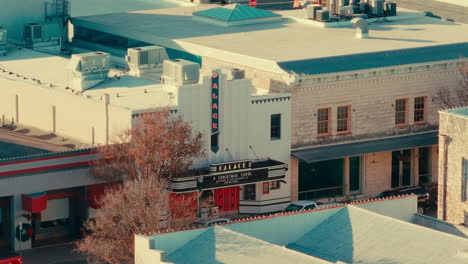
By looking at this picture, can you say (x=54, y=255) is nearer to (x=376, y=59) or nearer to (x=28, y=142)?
(x=28, y=142)

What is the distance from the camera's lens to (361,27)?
106m

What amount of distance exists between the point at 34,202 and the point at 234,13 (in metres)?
29.1

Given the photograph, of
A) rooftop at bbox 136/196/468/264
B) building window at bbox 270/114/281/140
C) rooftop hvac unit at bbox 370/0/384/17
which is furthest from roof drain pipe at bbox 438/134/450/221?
rooftop hvac unit at bbox 370/0/384/17

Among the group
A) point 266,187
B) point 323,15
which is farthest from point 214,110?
point 323,15

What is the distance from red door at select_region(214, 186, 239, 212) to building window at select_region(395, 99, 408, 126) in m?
12.3

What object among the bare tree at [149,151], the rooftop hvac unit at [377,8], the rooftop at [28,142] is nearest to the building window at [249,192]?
the bare tree at [149,151]

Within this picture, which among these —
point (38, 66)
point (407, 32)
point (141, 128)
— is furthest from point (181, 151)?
point (407, 32)

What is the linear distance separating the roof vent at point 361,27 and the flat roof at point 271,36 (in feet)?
1.41

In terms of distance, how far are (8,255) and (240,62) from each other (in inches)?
823

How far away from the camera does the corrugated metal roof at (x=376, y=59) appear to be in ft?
320

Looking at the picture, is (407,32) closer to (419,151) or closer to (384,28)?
(384,28)

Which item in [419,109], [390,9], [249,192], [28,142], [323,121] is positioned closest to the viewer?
[28,142]

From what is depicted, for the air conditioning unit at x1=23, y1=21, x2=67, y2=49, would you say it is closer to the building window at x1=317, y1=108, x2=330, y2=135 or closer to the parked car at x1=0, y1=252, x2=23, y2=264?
the building window at x1=317, y1=108, x2=330, y2=135

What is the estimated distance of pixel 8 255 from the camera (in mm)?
86875
